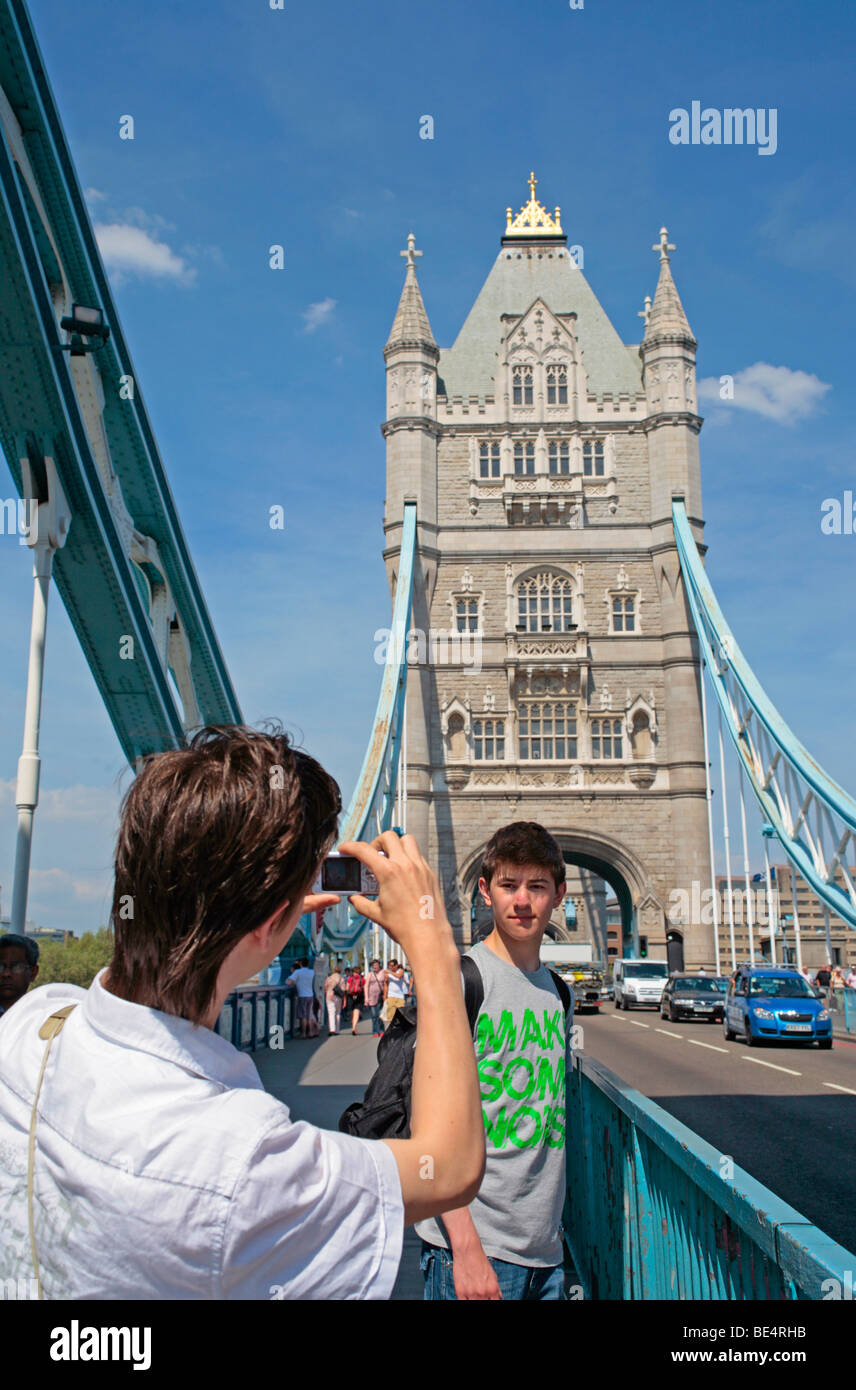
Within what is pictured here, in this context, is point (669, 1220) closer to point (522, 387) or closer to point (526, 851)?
point (526, 851)

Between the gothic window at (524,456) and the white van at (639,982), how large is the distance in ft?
50.4

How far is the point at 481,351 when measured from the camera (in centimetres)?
3588

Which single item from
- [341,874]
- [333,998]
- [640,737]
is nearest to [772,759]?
[640,737]

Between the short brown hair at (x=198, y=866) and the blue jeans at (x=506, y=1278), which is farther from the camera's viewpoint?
the blue jeans at (x=506, y=1278)

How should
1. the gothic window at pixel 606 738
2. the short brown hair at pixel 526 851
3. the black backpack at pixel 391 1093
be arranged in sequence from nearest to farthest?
the black backpack at pixel 391 1093 < the short brown hair at pixel 526 851 < the gothic window at pixel 606 738

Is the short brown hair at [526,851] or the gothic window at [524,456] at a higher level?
the gothic window at [524,456]

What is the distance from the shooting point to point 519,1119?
2.44 metres

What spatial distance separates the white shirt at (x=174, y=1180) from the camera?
1.01 meters

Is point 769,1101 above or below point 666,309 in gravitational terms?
below

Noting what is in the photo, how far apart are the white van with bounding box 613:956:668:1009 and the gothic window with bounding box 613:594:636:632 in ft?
33.7

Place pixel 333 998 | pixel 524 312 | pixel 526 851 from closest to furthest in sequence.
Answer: pixel 526 851
pixel 333 998
pixel 524 312

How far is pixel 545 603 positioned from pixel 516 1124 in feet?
102

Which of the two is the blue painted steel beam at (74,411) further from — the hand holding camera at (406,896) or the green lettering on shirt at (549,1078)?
the hand holding camera at (406,896)

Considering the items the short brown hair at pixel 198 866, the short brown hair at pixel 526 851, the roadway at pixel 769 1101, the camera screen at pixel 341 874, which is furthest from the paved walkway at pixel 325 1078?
the short brown hair at pixel 198 866
